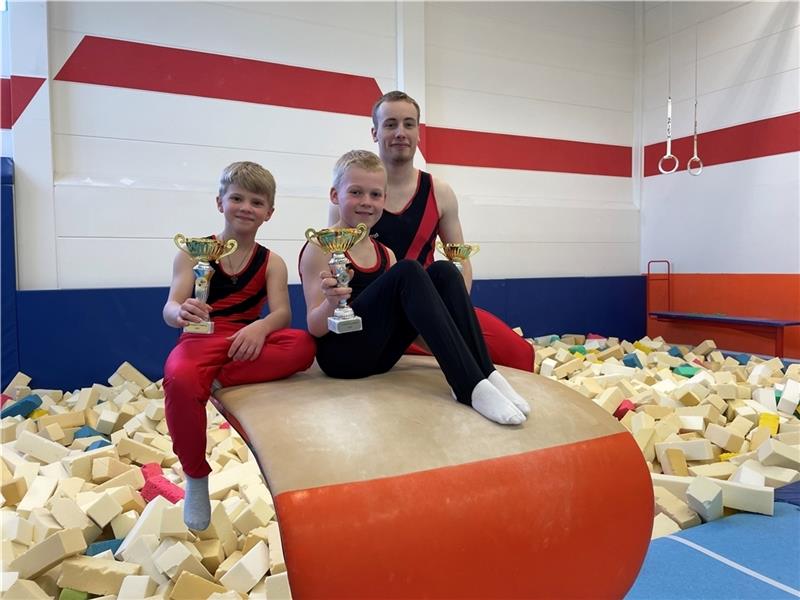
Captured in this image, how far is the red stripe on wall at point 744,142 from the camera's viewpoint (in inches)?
188

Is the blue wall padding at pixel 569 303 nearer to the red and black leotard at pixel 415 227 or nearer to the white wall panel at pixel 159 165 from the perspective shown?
the white wall panel at pixel 159 165

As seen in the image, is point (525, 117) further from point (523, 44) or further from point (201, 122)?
point (201, 122)

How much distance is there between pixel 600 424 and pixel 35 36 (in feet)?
13.4

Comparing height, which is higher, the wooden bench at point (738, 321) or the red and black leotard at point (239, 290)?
the red and black leotard at point (239, 290)

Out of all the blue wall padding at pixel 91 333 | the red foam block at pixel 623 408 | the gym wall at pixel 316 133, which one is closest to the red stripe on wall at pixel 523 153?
the gym wall at pixel 316 133

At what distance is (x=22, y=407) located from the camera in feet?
10.8

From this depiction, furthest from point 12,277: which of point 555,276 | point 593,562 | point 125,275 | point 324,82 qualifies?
point 555,276

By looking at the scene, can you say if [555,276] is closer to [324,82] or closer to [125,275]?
[324,82]

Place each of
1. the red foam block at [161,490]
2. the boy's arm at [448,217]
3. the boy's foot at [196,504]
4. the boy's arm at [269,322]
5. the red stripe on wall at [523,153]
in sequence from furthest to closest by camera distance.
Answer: the red stripe on wall at [523,153] → the red foam block at [161,490] → the boy's arm at [448,217] → the boy's foot at [196,504] → the boy's arm at [269,322]

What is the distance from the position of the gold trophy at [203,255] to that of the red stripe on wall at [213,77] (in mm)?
3032

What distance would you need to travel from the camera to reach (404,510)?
1.10 m

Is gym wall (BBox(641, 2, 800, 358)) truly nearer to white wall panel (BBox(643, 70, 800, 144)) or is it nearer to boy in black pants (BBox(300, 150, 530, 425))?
white wall panel (BBox(643, 70, 800, 144))

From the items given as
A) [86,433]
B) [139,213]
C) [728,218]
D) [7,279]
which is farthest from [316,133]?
[728,218]

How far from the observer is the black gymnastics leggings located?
4.72ft
